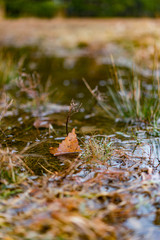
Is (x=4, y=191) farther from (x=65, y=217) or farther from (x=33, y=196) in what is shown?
(x=65, y=217)

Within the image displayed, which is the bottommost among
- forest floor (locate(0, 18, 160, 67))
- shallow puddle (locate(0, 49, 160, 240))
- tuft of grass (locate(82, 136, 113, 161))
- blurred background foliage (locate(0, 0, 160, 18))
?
shallow puddle (locate(0, 49, 160, 240))

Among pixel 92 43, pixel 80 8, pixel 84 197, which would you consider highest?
pixel 80 8

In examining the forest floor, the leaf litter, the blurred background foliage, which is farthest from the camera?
the blurred background foliage

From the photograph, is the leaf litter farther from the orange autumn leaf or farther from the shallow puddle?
the orange autumn leaf

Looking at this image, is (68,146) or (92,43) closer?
(68,146)

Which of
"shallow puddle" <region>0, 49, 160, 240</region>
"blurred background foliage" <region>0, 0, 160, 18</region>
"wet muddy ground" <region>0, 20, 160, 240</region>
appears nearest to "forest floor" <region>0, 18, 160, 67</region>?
"shallow puddle" <region>0, 49, 160, 240</region>

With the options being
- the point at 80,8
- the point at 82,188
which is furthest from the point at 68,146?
the point at 80,8

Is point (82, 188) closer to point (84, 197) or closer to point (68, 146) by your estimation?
point (84, 197)

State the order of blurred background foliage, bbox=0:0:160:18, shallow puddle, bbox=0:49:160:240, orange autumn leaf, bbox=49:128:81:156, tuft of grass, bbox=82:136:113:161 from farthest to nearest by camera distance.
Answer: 1. blurred background foliage, bbox=0:0:160:18
2. orange autumn leaf, bbox=49:128:81:156
3. tuft of grass, bbox=82:136:113:161
4. shallow puddle, bbox=0:49:160:240
